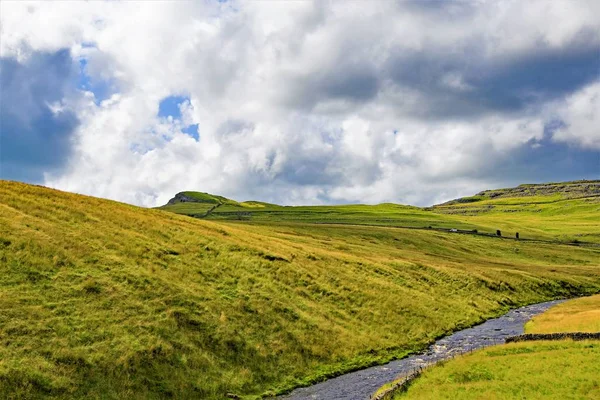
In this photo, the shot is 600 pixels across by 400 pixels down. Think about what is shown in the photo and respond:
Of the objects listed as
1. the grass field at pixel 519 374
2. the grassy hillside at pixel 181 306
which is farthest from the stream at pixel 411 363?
the grass field at pixel 519 374

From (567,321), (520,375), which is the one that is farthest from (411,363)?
(567,321)

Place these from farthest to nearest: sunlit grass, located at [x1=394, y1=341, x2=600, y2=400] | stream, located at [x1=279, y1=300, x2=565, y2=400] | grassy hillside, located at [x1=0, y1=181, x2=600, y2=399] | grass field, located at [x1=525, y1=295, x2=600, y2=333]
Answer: grass field, located at [x1=525, y1=295, x2=600, y2=333], stream, located at [x1=279, y1=300, x2=565, y2=400], grassy hillside, located at [x1=0, y1=181, x2=600, y2=399], sunlit grass, located at [x1=394, y1=341, x2=600, y2=400]

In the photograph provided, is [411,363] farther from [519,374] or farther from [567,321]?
[567,321]

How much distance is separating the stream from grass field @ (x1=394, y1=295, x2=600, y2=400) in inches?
155

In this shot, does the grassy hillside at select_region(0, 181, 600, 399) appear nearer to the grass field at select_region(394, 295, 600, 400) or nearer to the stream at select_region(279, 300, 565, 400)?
the stream at select_region(279, 300, 565, 400)

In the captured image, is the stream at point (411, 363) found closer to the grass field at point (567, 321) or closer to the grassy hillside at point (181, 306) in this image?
the grassy hillside at point (181, 306)

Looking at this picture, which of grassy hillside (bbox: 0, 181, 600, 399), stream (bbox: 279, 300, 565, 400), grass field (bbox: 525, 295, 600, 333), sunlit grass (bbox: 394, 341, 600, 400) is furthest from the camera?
Answer: grass field (bbox: 525, 295, 600, 333)

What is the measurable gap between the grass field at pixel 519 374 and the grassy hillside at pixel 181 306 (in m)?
8.71

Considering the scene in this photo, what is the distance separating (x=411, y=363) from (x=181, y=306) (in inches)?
768

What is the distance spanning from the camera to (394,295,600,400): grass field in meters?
27.9

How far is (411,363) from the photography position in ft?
135

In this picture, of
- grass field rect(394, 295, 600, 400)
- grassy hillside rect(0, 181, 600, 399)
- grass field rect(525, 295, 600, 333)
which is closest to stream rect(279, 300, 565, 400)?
grassy hillside rect(0, 181, 600, 399)

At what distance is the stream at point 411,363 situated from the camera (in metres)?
33.5

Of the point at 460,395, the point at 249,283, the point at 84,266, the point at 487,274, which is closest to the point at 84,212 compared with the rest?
the point at 84,266
